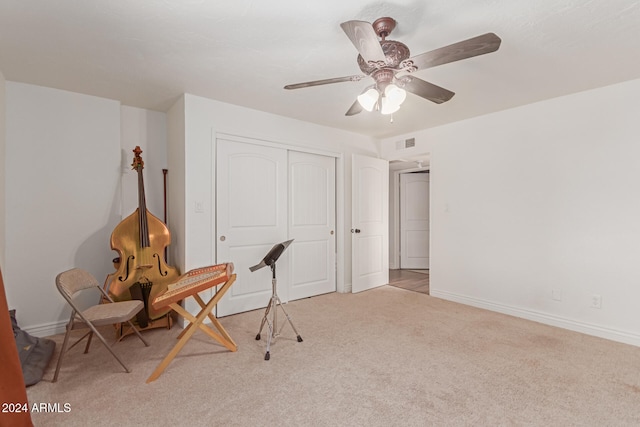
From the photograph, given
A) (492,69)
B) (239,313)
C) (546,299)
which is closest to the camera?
(492,69)

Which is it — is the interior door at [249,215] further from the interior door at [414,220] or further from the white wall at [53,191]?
the interior door at [414,220]

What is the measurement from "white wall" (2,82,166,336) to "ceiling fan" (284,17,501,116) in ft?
8.33

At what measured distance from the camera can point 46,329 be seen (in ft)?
9.25

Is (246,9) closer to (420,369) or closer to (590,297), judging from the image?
(420,369)

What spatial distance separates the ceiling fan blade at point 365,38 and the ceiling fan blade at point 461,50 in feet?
0.82

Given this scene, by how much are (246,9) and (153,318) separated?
8.91 feet

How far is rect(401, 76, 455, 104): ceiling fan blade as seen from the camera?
6.31 ft

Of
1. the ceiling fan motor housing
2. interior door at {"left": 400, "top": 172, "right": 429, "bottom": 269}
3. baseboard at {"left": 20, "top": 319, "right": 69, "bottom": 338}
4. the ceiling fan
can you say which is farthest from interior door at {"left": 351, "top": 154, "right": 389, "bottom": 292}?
baseboard at {"left": 20, "top": 319, "right": 69, "bottom": 338}

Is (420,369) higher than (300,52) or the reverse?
the reverse

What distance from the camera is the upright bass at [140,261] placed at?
106 inches

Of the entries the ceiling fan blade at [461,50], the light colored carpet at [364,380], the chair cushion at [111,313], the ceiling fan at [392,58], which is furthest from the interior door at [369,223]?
the chair cushion at [111,313]

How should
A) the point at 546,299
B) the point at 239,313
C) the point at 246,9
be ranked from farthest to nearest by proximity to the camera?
the point at 239,313 → the point at 546,299 → the point at 246,9

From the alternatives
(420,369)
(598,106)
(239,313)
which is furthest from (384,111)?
(239,313)

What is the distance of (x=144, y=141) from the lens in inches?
133
